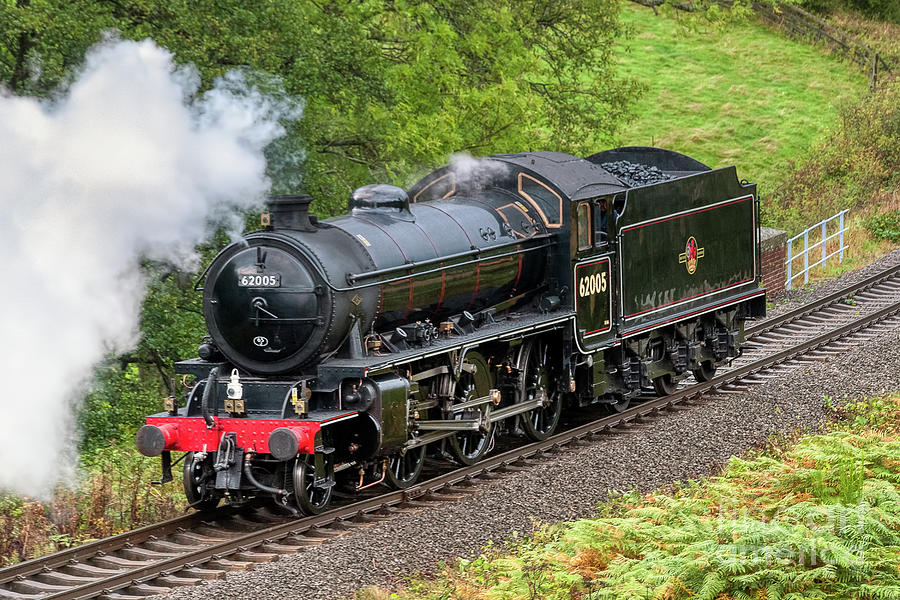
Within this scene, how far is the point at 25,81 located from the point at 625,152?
8053 mm

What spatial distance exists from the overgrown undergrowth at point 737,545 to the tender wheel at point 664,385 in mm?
5261

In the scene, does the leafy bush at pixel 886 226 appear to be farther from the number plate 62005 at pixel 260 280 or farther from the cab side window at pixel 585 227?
the number plate 62005 at pixel 260 280

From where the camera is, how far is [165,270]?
45.4 ft

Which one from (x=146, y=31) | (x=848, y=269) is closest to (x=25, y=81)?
(x=146, y=31)

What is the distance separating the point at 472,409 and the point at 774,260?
11.5 m

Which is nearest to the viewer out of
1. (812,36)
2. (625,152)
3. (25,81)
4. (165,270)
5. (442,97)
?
(25,81)

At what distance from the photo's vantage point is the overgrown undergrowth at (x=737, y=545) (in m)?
6.59

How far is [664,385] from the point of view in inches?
591

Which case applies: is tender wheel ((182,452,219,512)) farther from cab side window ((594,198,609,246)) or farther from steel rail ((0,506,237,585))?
cab side window ((594,198,609,246))

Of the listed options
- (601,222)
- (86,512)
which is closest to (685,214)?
(601,222)

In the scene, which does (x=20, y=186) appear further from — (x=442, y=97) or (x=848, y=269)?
(x=848, y=269)

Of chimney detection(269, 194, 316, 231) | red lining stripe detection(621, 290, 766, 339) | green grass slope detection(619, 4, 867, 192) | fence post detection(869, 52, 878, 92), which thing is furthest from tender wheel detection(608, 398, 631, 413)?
fence post detection(869, 52, 878, 92)

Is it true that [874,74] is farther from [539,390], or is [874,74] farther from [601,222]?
[539,390]

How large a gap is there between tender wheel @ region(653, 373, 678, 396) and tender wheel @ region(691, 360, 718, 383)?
0.51 m
